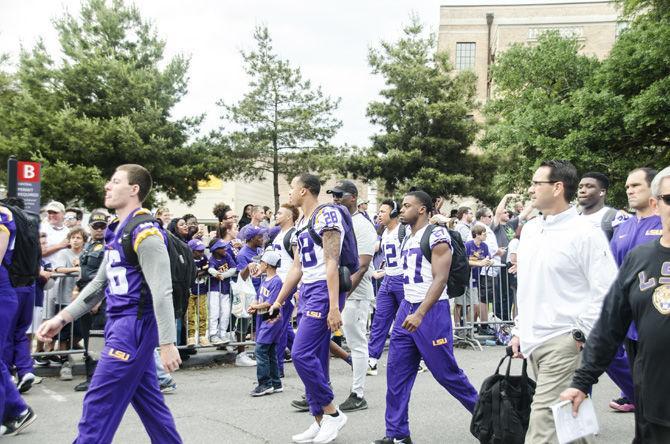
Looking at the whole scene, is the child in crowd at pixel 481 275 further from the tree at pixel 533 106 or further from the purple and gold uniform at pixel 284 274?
the tree at pixel 533 106

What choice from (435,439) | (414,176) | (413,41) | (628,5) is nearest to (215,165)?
(414,176)

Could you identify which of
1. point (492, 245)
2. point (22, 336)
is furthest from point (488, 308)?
point (22, 336)

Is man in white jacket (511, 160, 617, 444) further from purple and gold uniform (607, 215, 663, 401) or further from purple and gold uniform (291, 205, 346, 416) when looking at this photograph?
purple and gold uniform (291, 205, 346, 416)

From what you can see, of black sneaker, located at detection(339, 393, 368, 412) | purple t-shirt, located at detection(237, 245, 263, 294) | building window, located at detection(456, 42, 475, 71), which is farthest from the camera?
building window, located at detection(456, 42, 475, 71)

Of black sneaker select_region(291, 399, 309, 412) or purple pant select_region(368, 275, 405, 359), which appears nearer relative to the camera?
black sneaker select_region(291, 399, 309, 412)

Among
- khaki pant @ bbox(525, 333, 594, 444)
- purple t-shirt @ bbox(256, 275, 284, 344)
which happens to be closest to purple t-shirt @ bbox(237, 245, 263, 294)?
purple t-shirt @ bbox(256, 275, 284, 344)

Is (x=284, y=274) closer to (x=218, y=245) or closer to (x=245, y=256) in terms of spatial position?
(x=245, y=256)

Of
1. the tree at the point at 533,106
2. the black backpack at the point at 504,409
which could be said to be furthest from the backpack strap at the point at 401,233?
the tree at the point at 533,106

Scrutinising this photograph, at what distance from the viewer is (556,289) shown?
4293 millimetres

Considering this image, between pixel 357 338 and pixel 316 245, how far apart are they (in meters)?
1.73

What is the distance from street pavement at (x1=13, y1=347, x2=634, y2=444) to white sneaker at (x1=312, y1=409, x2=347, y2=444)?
18 centimetres

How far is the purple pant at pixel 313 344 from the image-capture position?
5.86m

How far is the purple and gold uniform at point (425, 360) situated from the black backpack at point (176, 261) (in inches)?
76.4

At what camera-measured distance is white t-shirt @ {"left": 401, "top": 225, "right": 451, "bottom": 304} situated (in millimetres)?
5805
